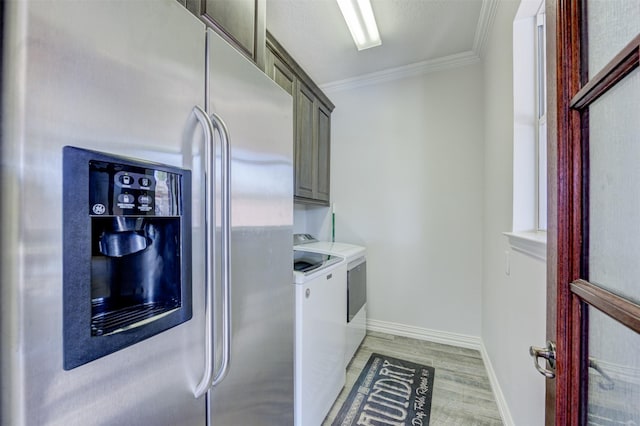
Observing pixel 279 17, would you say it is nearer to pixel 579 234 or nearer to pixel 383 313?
pixel 579 234

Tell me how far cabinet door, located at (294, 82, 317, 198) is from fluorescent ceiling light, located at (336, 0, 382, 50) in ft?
1.86

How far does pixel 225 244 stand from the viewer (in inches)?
29.3

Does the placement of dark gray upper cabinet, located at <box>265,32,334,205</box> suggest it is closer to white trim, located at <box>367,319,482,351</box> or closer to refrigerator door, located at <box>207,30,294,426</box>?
refrigerator door, located at <box>207,30,294,426</box>

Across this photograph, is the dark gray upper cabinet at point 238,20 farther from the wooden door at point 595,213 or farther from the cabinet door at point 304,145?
the wooden door at point 595,213

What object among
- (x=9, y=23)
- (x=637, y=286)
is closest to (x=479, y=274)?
(x=637, y=286)

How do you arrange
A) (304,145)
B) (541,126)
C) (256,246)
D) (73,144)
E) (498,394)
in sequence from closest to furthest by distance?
(73,144), (256,246), (541,126), (498,394), (304,145)

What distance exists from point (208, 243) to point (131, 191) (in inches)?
8.4

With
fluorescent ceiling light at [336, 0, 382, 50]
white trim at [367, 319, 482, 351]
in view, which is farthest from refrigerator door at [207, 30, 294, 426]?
white trim at [367, 319, 482, 351]

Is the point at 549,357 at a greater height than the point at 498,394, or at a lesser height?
greater

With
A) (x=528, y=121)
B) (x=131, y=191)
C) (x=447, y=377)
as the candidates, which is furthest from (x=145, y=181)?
(x=447, y=377)

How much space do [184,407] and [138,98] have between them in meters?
0.73

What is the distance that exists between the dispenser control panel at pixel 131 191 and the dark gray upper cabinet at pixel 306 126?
1376 millimetres

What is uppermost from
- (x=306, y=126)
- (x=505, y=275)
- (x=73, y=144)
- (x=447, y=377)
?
(x=306, y=126)

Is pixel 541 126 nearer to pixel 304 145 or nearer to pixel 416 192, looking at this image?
pixel 416 192
